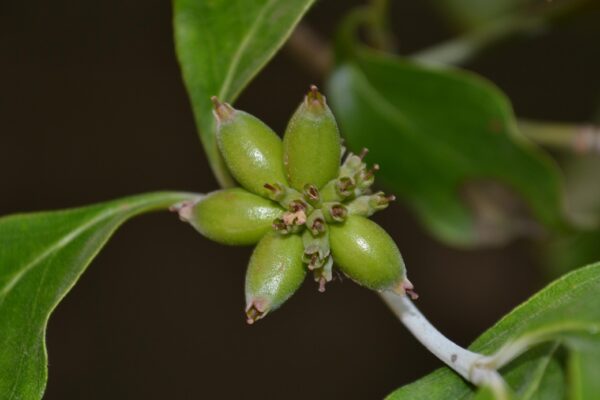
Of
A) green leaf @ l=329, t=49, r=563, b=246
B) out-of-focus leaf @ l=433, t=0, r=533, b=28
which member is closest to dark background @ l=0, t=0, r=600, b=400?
out-of-focus leaf @ l=433, t=0, r=533, b=28

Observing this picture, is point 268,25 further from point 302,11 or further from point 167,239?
point 167,239

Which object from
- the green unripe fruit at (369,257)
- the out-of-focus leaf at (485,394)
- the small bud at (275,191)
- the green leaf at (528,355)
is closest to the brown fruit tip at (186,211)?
the small bud at (275,191)

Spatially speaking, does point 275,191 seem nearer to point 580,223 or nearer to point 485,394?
point 485,394

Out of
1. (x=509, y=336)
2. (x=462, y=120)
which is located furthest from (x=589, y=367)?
(x=462, y=120)

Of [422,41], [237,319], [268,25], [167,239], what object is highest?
[268,25]

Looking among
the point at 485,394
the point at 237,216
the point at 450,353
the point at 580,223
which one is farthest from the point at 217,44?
the point at 580,223

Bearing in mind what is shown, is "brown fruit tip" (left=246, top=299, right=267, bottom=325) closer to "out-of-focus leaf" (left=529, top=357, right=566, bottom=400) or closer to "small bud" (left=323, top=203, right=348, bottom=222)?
"small bud" (left=323, top=203, right=348, bottom=222)

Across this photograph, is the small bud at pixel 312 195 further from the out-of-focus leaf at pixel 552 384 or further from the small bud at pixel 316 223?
the out-of-focus leaf at pixel 552 384
